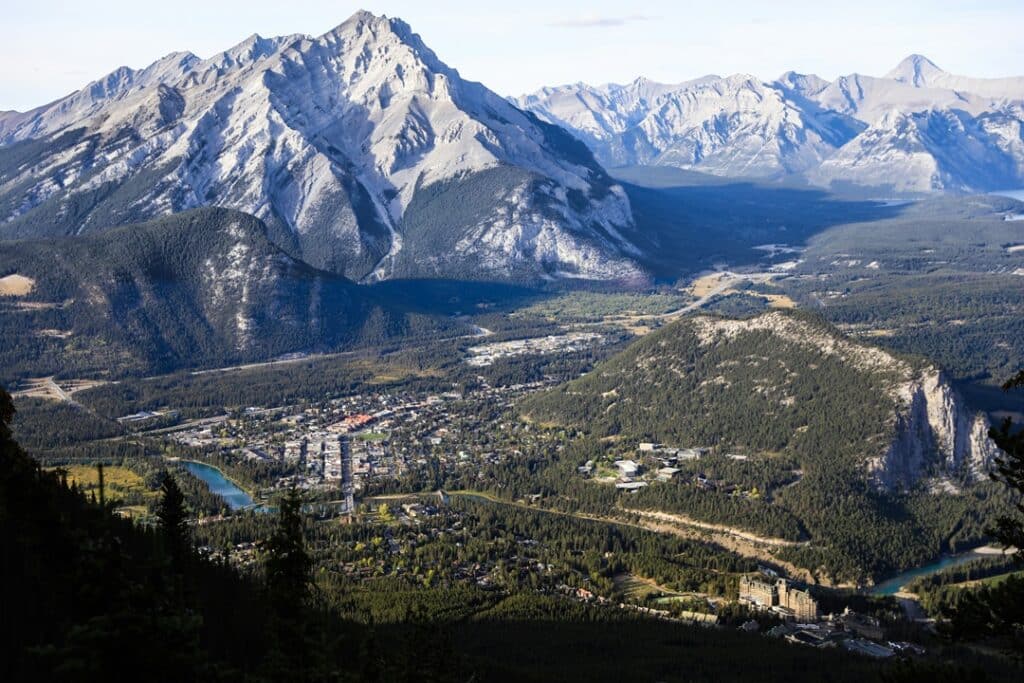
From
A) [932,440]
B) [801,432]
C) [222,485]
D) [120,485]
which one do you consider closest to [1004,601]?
[932,440]

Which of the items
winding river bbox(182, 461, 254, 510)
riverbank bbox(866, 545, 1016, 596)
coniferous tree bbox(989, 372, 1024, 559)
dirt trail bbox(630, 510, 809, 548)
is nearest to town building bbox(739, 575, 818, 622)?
riverbank bbox(866, 545, 1016, 596)

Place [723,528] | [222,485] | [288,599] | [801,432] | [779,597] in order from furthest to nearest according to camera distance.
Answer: [801,432] < [222,485] < [723,528] < [779,597] < [288,599]

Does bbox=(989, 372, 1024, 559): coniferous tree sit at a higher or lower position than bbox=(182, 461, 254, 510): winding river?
higher

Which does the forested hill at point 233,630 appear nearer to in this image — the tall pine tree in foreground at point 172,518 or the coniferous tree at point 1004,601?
the tall pine tree in foreground at point 172,518

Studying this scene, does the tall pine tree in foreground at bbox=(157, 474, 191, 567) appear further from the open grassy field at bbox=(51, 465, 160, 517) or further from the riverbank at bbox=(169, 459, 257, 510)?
the riverbank at bbox=(169, 459, 257, 510)

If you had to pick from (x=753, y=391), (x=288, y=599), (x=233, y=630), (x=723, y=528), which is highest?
(x=288, y=599)

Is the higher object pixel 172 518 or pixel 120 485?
pixel 172 518

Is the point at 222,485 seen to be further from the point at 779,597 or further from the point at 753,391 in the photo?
the point at 753,391

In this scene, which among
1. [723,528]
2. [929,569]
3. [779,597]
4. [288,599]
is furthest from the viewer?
[723,528]

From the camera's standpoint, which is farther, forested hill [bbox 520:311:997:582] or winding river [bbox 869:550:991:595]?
forested hill [bbox 520:311:997:582]
